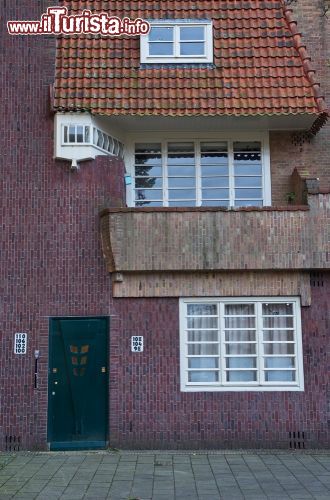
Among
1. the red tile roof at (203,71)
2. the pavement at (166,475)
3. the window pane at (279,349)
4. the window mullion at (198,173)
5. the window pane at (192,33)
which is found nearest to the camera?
the pavement at (166,475)

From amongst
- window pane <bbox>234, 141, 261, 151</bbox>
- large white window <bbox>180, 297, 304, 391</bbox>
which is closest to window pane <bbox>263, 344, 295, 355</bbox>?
large white window <bbox>180, 297, 304, 391</bbox>

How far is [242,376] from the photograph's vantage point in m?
11.5

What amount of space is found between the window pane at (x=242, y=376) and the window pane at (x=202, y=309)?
48.0 inches

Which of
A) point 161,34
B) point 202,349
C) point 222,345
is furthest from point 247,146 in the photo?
point 202,349

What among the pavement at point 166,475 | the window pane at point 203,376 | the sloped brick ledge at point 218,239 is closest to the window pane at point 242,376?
the window pane at point 203,376

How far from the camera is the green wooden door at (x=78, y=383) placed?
1129 centimetres

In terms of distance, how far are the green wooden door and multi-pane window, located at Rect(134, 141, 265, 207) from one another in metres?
3.12

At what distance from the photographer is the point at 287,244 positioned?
11.5m

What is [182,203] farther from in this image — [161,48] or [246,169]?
[161,48]

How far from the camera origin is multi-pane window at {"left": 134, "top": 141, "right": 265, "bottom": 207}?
1279 centimetres

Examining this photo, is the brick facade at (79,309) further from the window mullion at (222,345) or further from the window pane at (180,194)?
the window pane at (180,194)

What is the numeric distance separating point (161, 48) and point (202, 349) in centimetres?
661

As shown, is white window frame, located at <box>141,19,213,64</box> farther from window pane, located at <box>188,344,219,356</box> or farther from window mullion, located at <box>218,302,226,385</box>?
window pane, located at <box>188,344,219,356</box>

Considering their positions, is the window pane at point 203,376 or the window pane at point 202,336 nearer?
the window pane at point 203,376
